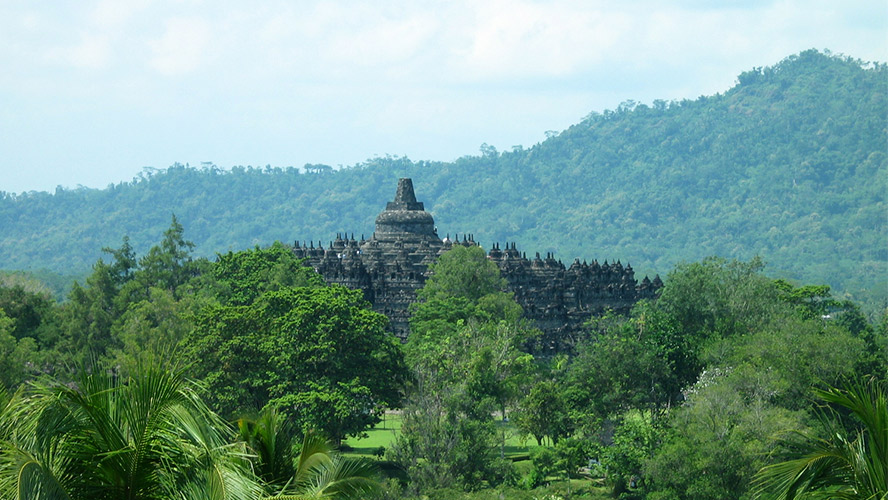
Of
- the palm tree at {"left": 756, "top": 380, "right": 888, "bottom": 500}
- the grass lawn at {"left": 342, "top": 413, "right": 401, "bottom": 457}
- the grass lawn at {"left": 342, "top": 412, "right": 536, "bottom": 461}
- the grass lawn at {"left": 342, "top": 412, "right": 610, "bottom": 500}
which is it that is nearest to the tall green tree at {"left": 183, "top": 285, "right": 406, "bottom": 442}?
the grass lawn at {"left": 342, "top": 412, "right": 610, "bottom": 500}

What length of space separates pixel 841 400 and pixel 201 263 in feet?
222

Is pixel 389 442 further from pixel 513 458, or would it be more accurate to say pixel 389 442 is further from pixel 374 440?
pixel 513 458

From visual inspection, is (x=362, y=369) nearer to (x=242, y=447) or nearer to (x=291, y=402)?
(x=291, y=402)

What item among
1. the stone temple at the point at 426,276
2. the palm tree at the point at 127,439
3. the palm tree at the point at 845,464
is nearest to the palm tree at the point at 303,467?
the palm tree at the point at 127,439

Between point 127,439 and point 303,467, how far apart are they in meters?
3.68

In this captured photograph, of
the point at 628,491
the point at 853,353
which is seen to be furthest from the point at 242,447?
the point at 853,353

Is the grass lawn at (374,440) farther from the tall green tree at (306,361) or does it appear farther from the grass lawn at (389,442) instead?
the tall green tree at (306,361)

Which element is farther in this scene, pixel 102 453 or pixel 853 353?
pixel 853 353

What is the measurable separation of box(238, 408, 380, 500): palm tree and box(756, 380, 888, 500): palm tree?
556 centimetres

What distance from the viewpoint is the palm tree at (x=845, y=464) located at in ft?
46.6

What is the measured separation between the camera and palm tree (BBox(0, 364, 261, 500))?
44.2 feet

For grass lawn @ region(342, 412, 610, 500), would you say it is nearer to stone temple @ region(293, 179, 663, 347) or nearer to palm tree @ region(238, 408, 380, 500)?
palm tree @ region(238, 408, 380, 500)

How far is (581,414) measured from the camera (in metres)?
43.7

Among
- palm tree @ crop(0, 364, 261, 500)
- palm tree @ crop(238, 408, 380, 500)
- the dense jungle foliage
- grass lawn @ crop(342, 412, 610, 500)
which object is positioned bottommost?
grass lawn @ crop(342, 412, 610, 500)
